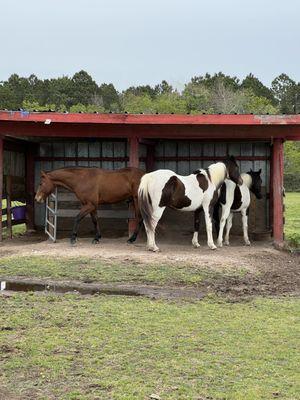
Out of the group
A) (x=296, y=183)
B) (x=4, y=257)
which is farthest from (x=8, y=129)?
(x=296, y=183)

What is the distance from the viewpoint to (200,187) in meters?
10.6

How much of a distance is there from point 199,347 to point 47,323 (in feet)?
5.03

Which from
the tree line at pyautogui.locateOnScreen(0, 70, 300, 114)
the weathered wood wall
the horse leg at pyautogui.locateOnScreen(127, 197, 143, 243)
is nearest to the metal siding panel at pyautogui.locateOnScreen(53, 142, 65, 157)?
the weathered wood wall

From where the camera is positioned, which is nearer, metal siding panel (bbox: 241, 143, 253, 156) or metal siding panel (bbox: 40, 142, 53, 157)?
metal siding panel (bbox: 241, 143, 253, 156)

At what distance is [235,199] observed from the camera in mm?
11461

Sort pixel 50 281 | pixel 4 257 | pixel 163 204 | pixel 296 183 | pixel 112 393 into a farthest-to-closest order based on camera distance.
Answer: pixel 296 183, pixel 163 204, pixel 4 257, pixel 50 281, pixel 112 393

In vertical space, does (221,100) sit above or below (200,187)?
above

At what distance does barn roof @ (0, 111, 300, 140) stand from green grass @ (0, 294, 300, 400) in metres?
4.58

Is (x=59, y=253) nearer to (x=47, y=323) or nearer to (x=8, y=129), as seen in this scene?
(x=8, y=129)

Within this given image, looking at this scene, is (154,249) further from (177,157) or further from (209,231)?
(177,157)

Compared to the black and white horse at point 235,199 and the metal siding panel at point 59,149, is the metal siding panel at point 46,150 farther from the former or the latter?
the black and white horse at point 235,199

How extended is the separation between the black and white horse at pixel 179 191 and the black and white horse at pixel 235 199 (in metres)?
0.24

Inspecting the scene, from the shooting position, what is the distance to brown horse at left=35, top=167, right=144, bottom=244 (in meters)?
10.9

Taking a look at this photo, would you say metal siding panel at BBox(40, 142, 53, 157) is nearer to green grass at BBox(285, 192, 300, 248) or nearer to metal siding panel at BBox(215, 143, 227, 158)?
metal siding panel at BBox(215, 143, 227, 158)
